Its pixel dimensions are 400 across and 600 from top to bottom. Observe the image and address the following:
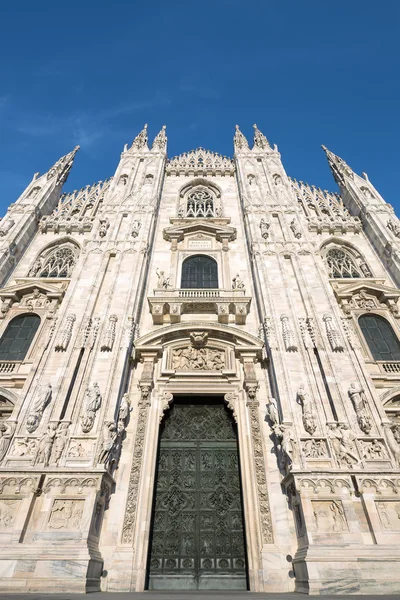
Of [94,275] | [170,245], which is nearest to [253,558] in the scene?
[94,275]

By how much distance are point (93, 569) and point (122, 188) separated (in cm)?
1720

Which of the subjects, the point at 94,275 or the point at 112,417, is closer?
the point at 112,417

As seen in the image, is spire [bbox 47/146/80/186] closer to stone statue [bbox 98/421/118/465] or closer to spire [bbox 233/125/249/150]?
spire [bbox 233/125/249/150]

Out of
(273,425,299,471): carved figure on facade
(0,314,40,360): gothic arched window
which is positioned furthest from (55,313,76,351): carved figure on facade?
(273,425,299,471): carved figure on facade

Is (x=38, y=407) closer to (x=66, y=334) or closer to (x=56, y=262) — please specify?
(x=66, y=334)

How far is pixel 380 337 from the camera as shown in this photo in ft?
41.7

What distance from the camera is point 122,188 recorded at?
18969 millimetres

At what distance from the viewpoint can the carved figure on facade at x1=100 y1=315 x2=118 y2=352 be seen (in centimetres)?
1096

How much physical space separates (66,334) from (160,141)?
18.1 meters

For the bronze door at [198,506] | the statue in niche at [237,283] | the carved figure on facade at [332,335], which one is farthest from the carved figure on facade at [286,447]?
the statue in niche at [237,283]

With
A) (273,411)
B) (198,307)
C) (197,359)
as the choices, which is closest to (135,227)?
(198,307)

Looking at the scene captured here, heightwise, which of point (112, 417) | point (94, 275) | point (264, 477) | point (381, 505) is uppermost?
point (94, 275)

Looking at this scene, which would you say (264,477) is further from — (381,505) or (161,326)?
(161,326)

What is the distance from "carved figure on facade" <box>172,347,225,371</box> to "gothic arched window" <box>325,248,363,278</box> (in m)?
7.34
